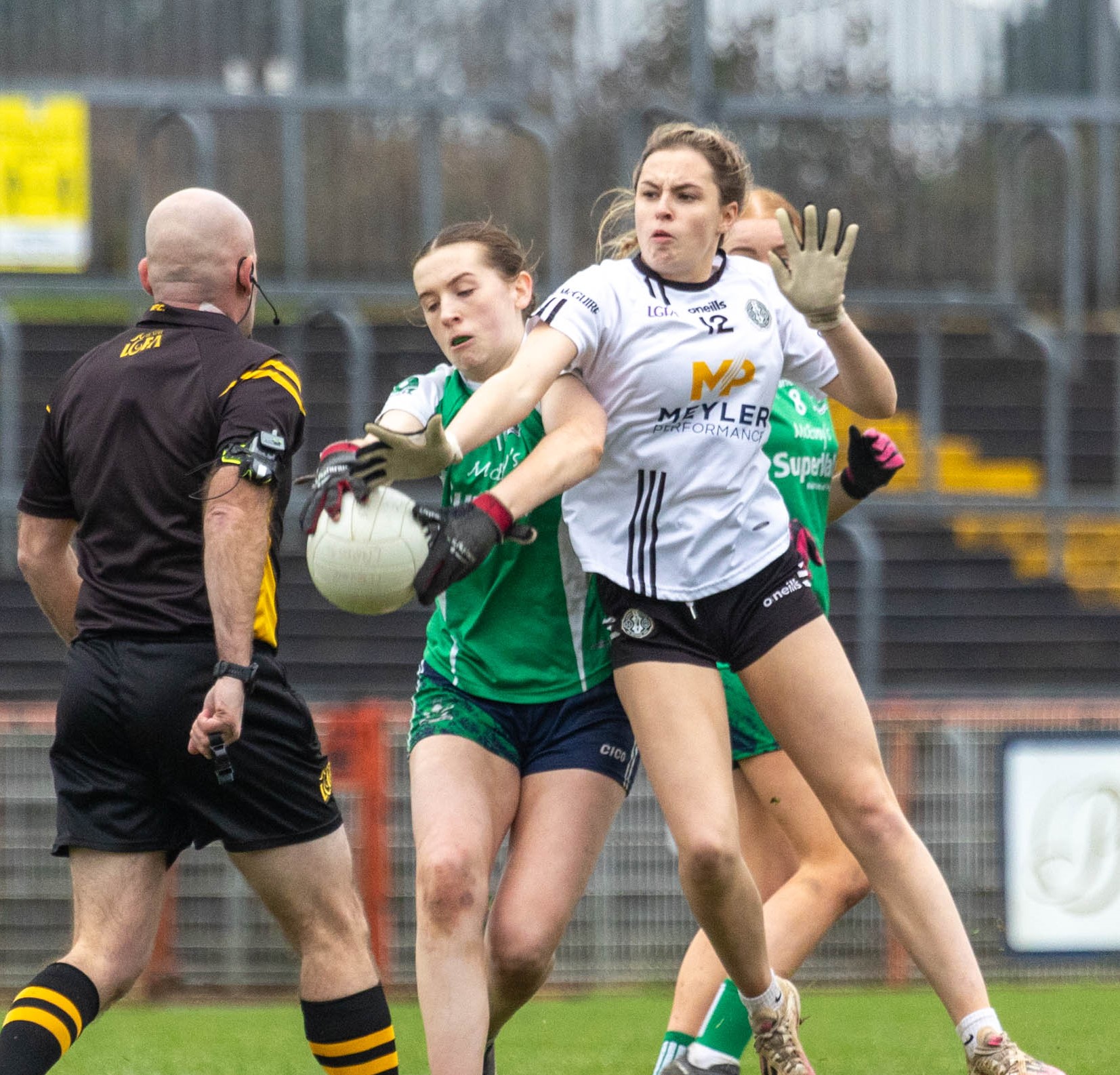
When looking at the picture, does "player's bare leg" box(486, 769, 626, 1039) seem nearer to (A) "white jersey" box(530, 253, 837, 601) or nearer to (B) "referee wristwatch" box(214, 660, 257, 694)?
(A) "white jersey" box(530, 253, 837, 601)

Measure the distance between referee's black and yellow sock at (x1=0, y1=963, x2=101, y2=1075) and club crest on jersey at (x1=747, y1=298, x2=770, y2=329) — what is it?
220 cm

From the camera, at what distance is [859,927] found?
9.83 meters

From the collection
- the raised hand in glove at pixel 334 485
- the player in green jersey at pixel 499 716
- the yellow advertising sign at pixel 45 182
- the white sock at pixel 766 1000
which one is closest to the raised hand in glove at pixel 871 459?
the player in green jersey at pixel 499 716

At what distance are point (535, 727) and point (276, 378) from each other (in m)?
1.07

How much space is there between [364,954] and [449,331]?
153cm

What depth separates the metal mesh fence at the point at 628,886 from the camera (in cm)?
954

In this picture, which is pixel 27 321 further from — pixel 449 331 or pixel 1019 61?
pixel 449 331

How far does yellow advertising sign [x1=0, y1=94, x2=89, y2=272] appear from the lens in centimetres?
1323

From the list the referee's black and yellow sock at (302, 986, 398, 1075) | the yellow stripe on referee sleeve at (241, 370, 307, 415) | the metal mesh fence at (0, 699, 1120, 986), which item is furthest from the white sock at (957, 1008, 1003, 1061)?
the metal mesh fence at (0, 699, 1120, 986)

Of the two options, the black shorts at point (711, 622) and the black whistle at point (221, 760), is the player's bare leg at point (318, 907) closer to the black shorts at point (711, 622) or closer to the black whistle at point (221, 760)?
the black whistle at point (221, 760)

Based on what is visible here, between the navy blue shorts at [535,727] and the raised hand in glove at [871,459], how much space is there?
1.20 metres

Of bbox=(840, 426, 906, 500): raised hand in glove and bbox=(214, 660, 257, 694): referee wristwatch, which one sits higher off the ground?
bbox=(840, 426, 906, 500): raised hand in glove

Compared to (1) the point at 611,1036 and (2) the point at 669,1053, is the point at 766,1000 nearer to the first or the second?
(2) the point at 669,1053

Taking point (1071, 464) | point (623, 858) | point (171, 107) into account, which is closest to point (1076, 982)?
point (623, 858)
